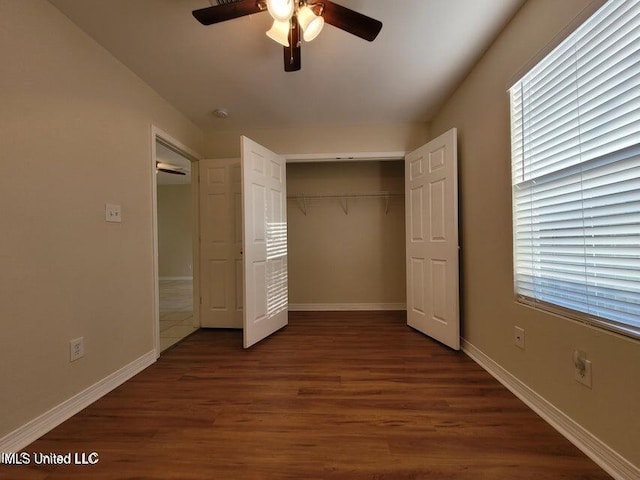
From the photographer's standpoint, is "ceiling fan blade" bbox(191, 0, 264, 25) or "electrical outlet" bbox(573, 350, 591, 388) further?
"ceiling fan blade" bbox(191, 0, 264, 25)

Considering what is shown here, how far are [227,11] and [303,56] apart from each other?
0.73m

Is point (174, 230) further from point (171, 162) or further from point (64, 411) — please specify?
point (64, 411)

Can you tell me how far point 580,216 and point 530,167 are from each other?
0.44 m

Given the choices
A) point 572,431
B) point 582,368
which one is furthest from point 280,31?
point 572,431

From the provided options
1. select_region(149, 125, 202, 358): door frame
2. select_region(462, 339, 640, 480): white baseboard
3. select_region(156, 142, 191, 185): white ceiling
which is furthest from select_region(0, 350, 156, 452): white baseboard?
select_region(462, 339, 640, 480): white baseboard

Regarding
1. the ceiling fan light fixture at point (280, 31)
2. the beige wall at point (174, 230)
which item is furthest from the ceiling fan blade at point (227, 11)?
the beige wall at point (174, 230)

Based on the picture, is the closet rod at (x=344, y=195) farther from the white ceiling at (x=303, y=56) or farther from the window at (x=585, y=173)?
the window at (x=585, y=173)

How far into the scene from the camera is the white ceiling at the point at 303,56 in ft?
5.29

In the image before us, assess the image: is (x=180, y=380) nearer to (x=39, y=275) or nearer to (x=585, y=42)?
(x=39, y=275)

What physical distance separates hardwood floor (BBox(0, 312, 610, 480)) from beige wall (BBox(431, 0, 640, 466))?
0.22 m

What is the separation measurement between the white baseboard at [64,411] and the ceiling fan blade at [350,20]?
260 centimetres

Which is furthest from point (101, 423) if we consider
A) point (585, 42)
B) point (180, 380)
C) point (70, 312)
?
point (585, 42)

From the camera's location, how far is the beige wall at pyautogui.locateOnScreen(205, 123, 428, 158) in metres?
3.19

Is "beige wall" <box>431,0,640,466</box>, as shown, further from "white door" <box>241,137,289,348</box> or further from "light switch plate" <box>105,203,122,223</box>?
"light switch plate" <box>105,203,122,223</box>
